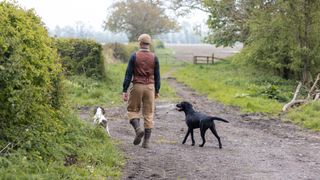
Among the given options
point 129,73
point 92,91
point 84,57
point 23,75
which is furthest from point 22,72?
point 84,57

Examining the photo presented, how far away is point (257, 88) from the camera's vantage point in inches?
957

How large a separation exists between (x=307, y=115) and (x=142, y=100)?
7.57 m

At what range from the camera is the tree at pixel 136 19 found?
2896 inches

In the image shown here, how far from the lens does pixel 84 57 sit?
1016 inches

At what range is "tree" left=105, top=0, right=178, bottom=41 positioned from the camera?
7356 centimetres

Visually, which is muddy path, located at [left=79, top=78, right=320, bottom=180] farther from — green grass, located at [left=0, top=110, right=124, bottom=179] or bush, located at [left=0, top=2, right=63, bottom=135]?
bush, located at [left=0, top=2, right=63, bottom=135]

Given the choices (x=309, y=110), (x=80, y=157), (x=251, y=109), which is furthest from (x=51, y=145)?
(x=251, y=109)

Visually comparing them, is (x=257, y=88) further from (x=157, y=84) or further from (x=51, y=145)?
(x=51, y=145)

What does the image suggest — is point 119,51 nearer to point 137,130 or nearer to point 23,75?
point 137,130

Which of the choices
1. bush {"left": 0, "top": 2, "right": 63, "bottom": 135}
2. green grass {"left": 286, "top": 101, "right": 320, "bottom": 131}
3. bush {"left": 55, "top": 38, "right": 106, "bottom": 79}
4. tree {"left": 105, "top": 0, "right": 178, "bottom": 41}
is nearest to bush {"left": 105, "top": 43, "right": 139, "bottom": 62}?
bush {"left": 55, "top": 38, "right": 106, "bottom": 79}

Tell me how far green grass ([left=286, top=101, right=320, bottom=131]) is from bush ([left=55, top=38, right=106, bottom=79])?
1128 centimetres

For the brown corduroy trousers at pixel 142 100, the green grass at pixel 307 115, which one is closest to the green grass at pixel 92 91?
the green grass at pixel 307 115

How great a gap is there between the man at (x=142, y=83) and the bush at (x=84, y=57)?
15.1m

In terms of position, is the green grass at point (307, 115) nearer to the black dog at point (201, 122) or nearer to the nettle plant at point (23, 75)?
the black dog at point (201, 122)
